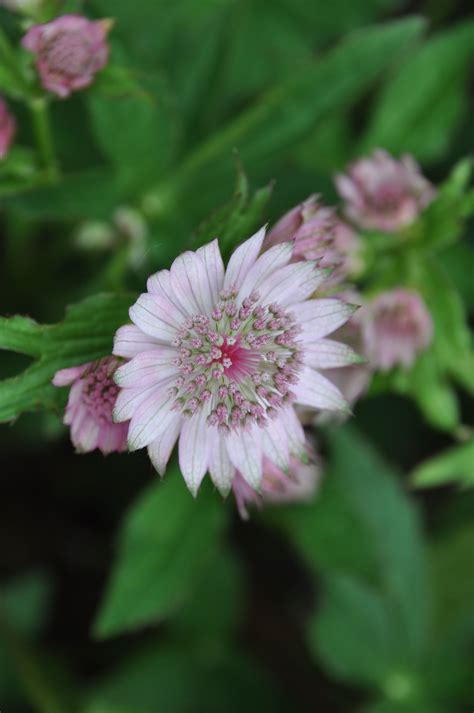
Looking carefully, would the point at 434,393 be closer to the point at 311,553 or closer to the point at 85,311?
the point at 311,553

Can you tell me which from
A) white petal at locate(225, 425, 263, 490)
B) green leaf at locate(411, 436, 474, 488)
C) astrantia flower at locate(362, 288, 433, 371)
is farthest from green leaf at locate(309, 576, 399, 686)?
white petal at locate(225, 425, 263, 490)

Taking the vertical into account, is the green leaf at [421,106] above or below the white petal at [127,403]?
above

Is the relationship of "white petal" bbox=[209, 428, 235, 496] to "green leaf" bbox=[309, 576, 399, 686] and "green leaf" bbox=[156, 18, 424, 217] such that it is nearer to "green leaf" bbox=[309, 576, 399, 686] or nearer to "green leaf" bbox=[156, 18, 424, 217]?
"green leaf" bbox=[156, 18, 424, 217]

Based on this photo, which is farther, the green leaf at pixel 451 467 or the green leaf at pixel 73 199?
the green leaf at pixel 451 467

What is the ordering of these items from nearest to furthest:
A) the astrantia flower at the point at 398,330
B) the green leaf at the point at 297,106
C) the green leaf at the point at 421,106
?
the astrantia flower at the point at 398,330 → the green leaf at the point at 297,106 → the green leaf at the point at 421,106

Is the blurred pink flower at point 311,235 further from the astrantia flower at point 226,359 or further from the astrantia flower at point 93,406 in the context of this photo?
the astrantia flower at point 93,406

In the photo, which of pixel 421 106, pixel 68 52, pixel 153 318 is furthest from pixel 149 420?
pixel 421 106

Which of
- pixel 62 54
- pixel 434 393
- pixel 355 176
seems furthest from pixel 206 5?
pixel 434 393

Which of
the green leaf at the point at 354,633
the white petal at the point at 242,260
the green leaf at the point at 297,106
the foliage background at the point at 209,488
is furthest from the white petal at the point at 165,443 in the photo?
the green leaf at the point at 354,633
